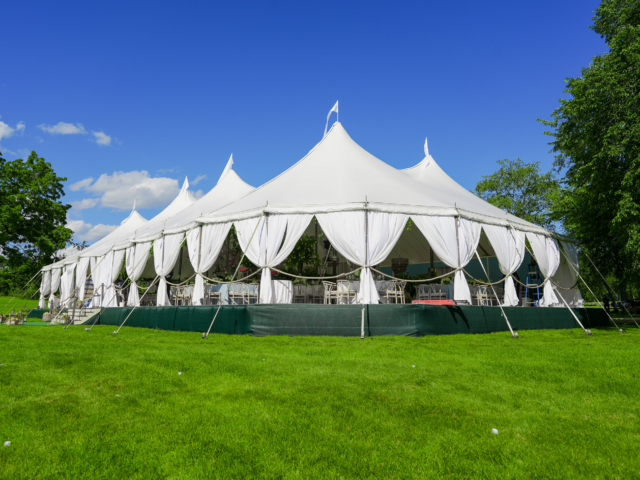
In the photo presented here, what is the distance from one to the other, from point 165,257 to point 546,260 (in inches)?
408

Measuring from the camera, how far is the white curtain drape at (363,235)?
9.30m

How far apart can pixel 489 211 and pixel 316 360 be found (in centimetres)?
824

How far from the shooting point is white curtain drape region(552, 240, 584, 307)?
42.4ft

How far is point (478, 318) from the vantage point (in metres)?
8.78

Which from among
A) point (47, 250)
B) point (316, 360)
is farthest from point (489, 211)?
point (47, 250)

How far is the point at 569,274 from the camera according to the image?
13266 millimetres

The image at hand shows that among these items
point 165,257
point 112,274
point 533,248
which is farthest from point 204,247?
point 533,248

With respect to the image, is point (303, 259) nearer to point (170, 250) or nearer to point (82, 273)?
point (170, 250)

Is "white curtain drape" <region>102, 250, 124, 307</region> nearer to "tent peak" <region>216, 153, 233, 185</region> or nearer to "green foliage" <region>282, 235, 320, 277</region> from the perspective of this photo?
"green foliage" <region>282, 235, 320, 277</region>

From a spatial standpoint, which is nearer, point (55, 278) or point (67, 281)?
point (67, 281)

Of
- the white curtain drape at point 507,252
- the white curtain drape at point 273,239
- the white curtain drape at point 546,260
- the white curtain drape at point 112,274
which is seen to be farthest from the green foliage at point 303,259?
the white curtain drape at point 546,260

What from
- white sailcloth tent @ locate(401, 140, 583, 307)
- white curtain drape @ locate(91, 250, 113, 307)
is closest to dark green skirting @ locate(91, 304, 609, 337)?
white sailcloth tent @ locate(401, 140, 583, 307)

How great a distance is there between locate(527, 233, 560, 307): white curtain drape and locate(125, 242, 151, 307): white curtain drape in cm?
1075

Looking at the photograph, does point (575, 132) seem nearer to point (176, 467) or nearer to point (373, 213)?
point (373, 213)
